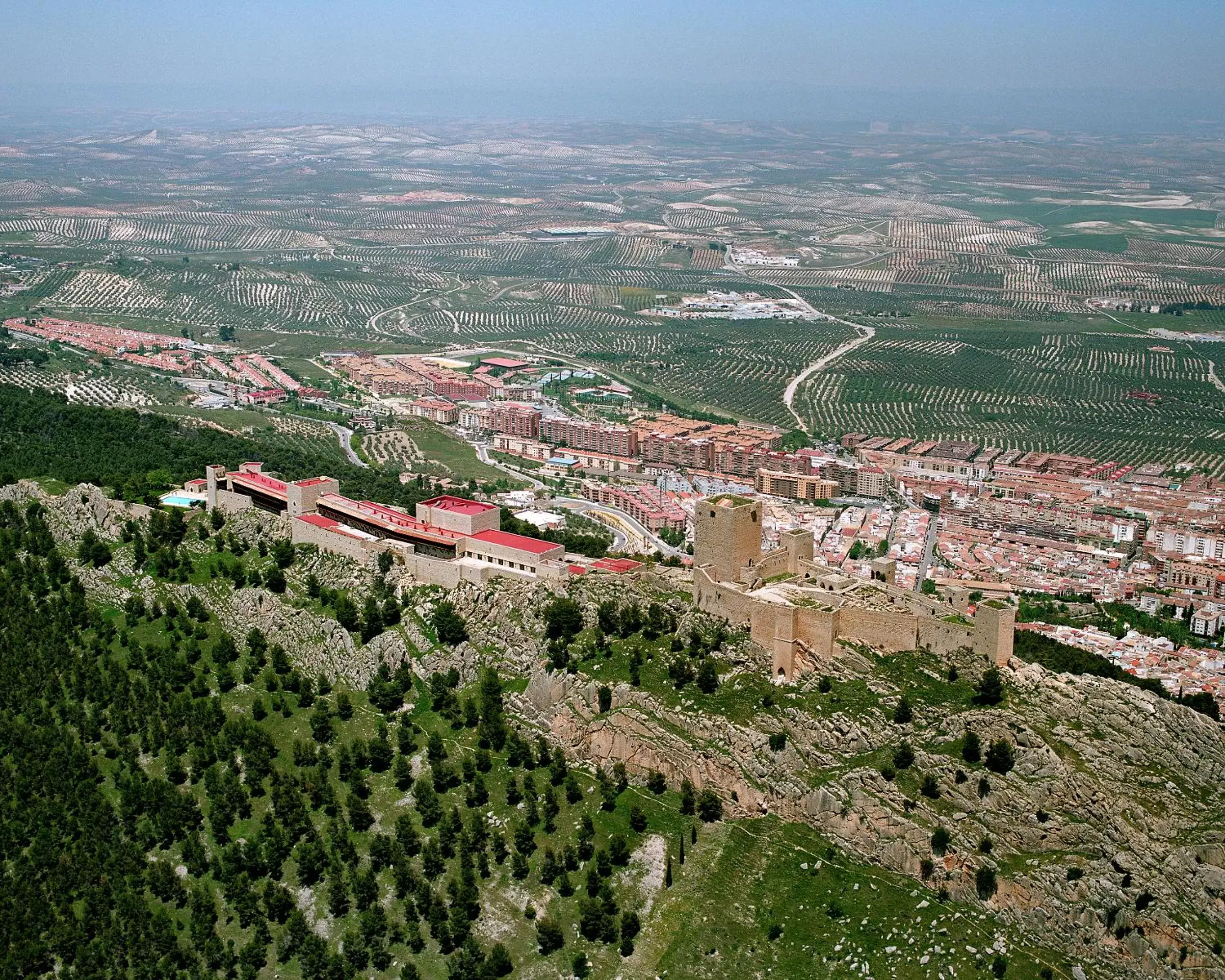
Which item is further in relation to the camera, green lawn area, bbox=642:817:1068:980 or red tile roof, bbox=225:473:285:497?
red tile roof, bbox=225:473:285:497

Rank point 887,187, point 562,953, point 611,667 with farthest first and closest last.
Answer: point 887,187, point 611,667, point 562,953

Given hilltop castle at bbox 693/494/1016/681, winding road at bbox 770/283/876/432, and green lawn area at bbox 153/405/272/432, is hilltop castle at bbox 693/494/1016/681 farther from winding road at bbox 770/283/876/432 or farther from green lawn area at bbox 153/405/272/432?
winding road at bbox 770/283/876/432

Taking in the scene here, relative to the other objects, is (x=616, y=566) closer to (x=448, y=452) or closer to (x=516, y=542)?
(x=516, y=542)

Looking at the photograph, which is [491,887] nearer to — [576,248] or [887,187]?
[576,248]

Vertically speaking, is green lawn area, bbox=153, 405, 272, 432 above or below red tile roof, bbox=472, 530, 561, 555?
below

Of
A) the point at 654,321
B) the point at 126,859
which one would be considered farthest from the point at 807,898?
the point at 654,321

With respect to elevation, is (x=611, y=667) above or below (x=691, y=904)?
above

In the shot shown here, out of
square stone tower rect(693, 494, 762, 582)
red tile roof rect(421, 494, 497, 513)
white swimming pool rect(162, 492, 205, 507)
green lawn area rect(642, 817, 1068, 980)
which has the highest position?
square stone tower rect(693, 494, 762, 582)

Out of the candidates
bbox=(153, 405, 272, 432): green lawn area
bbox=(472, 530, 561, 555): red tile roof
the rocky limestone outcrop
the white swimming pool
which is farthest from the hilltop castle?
bbox=(153, 405, 272, 432): green lawn area
